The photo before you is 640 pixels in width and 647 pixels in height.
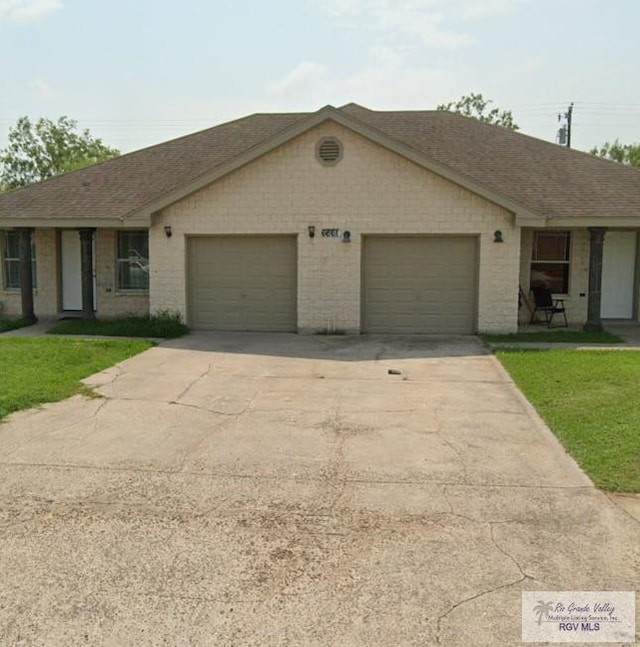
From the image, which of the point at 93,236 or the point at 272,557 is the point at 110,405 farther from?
the point at 93,236

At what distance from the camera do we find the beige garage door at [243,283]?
14.1 meters

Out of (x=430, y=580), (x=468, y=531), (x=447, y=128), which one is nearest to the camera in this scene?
(x=430, y=580)

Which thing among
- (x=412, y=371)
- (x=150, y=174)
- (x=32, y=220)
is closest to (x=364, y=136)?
(x=412, y=371)

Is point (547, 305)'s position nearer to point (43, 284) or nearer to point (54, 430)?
point (54, 430)

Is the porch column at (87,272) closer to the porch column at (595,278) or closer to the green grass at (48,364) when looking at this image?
the green grass at (48,364)

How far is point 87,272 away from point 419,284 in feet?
26.0

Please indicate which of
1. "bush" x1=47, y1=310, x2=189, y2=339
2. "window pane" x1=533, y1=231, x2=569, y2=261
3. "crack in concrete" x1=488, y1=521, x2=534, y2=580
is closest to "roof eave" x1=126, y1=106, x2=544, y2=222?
"bush" x1=47, y1=310, x2=189, y2=339

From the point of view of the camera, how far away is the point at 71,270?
54.6 feet

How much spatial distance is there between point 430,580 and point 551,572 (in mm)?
741

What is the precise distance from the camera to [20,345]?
11.8m

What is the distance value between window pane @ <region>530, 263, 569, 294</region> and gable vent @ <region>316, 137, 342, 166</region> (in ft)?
18.4

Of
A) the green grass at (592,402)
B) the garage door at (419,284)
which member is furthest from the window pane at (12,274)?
the green grass at (592,402)

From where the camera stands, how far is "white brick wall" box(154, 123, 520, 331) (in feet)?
43.8

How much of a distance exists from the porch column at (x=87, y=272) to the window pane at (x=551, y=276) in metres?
10.7
